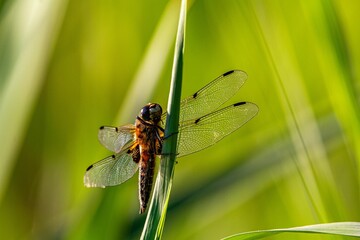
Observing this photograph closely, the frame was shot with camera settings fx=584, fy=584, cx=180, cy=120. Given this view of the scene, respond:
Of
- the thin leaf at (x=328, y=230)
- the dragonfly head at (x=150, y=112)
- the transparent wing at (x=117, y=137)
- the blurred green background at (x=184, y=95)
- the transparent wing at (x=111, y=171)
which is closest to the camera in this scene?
the thin leaf at (x=328, y=230)

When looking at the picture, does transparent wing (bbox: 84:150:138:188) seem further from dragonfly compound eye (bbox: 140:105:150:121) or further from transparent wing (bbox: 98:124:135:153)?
dragonfly compound eye (bbox: 140:105:150:121)

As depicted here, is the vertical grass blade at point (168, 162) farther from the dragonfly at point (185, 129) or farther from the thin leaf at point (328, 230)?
the dragonfly at point (185, 129)

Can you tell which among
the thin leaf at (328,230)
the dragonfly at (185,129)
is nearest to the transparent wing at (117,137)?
the dragonfly at (185,129)

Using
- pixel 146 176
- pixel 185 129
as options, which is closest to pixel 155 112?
pixel 185 129

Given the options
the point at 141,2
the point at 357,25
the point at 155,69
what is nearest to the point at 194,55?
the point at 141,2

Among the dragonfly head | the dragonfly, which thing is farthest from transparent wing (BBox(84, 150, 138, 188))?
the dragonfly head

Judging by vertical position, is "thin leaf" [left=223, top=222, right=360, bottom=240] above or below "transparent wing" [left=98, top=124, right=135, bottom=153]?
below
